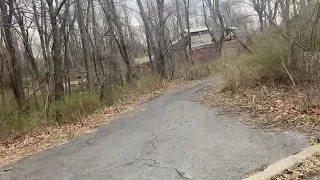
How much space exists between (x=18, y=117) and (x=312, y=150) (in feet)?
30.2

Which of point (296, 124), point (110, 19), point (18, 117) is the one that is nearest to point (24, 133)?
point (18, 117)

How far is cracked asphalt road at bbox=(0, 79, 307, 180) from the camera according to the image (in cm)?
534

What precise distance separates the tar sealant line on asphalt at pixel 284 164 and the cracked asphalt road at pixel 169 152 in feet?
0.54

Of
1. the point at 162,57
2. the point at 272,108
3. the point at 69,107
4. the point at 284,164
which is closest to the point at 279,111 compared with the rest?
the point at 272,108

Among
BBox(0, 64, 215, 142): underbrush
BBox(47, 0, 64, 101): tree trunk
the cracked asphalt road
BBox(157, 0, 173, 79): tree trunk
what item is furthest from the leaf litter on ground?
BBox(157, 0, 173, 79): tree trunk

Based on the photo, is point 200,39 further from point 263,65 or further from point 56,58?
point 263,65

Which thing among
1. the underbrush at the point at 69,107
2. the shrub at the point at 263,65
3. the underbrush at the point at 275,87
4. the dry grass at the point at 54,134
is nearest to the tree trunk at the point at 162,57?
the underbrush at the point at 69,107

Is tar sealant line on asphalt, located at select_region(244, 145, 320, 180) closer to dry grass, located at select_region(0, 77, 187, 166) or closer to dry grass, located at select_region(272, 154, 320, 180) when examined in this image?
dry grass, located at select_region(272, 154, 320, 180)

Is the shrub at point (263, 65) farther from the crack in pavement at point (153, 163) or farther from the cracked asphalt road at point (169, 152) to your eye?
the crack in pavement at point (153, 163)

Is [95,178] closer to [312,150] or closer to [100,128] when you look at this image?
[312,150]

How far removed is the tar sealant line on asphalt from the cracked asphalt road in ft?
0.54

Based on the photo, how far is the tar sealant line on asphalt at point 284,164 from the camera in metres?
4.66

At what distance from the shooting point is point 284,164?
495cm

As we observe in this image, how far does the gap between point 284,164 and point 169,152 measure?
2076 millimetres
